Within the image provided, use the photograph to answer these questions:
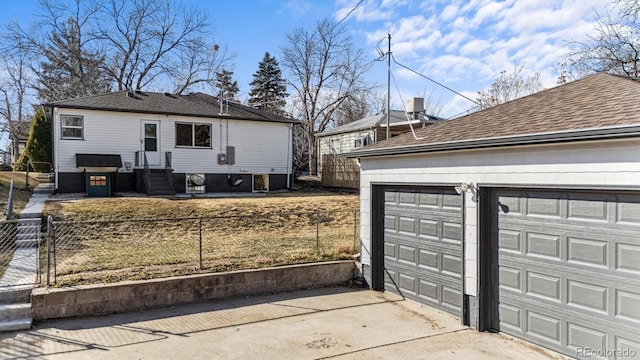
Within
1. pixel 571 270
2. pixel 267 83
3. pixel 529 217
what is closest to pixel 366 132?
pixel 529 217

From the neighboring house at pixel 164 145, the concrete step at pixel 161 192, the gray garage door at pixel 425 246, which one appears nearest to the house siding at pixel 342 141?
the neighboring house at pixel 164 145

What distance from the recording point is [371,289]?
835cm

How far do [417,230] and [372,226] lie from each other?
114 centimetres

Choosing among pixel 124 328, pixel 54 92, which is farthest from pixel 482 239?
pixel 54 92

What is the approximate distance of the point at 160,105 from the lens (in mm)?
19688

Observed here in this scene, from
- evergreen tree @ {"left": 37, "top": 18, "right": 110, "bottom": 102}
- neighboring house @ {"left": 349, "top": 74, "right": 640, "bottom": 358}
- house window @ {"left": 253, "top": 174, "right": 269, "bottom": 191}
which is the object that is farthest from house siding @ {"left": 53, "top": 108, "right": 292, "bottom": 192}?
evergreen tree @ {"left": 37, "top": 18, "right": 110, "bottom": 102}

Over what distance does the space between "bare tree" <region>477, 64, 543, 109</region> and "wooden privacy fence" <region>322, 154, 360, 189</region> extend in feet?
31.4

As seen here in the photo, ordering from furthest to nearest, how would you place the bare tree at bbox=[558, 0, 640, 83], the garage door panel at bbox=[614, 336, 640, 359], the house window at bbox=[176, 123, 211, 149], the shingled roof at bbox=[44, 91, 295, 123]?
the house window at bbox=[176, 123, 211, 149] → the shingled roof at bbox=[44, 91, 295, 123] → the bare tree at bbox=[558, 0, 640, 83] → the garage door panel at bbox=[614, 336, 640, 359]

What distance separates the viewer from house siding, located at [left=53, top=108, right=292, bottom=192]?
17547 mm

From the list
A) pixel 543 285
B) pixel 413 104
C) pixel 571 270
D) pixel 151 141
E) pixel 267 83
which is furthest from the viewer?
pixel 267 83

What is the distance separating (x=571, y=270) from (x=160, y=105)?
726 inches

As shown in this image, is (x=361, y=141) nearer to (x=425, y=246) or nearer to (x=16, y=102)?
(x=425, y=246)

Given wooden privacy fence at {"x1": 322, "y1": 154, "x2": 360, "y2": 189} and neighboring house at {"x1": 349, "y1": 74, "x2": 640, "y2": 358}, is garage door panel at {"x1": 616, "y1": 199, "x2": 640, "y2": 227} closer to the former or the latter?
neighboring house at {"x1": 349, "y1": 74, "x2": 640, "y2": 358}

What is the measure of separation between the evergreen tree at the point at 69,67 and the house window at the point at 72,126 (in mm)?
13926
